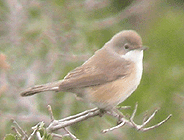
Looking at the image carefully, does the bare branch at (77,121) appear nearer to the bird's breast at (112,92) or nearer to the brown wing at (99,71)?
the bird's breast at (112,92)

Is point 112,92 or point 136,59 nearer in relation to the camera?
point 112,92

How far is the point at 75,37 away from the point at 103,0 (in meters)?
1.05

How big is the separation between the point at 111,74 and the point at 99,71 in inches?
5.5

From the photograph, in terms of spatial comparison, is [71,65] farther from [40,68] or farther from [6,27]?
[6,27]

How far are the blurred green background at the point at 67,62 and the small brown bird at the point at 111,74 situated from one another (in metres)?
0.73

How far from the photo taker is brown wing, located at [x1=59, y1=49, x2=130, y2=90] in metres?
4.25

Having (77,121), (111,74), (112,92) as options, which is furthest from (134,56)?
(77,121)

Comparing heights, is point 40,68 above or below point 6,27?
below

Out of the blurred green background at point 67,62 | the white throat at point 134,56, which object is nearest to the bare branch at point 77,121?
the white throat at point 134,56

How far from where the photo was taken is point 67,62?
19.4 feet

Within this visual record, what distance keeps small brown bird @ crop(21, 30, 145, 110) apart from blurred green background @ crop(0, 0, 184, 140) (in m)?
0.73

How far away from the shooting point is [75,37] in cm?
598

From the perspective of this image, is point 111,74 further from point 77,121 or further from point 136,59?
point 77,121

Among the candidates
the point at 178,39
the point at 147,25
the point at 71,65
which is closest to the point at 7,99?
the point at 71,65
